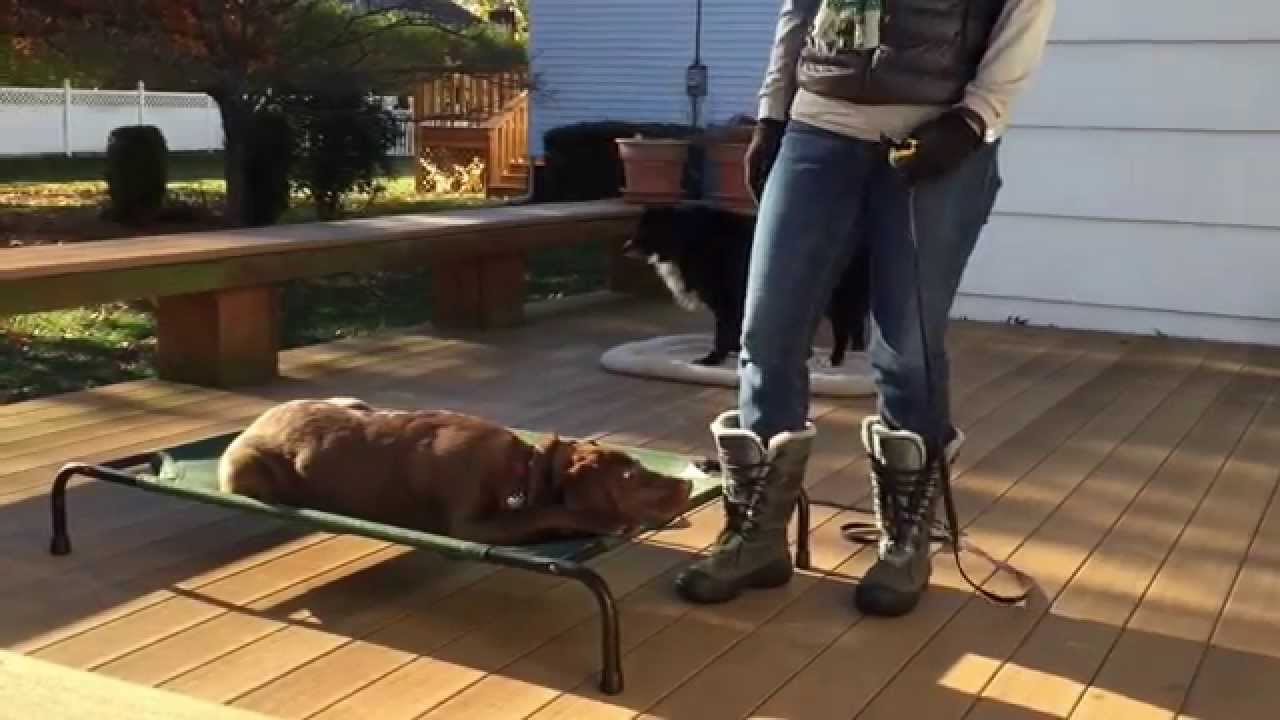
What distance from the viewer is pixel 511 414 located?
165 inches

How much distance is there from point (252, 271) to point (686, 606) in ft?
7.53

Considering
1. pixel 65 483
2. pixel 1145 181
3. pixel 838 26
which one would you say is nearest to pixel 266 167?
pixel 1145 181

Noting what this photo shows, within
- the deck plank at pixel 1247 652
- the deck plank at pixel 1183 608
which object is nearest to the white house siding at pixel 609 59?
the deck plank at pixel 1183 608

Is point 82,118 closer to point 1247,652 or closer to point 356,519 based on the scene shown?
point 356,519

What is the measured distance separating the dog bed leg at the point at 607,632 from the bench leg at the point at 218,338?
247cm

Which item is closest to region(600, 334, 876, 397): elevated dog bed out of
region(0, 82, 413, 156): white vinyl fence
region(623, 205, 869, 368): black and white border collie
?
region(623, 205, 869, 368): black and white border collie

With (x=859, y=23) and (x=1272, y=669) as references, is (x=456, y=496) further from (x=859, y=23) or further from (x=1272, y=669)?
(x=1272, y=669)

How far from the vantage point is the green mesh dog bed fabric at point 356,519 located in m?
2.32

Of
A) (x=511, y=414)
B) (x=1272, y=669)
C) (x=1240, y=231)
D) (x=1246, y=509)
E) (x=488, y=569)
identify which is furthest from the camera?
(x=1240, y=231)

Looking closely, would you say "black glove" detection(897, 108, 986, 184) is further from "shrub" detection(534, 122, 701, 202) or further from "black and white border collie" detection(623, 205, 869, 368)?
"shrub" detection(534, 122, 701, 202)

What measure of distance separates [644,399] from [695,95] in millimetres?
7993

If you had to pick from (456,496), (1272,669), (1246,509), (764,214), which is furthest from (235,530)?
(1246,509)

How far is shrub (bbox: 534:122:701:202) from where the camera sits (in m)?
10.9

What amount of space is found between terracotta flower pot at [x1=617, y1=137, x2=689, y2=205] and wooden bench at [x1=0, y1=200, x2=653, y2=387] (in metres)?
0.67
